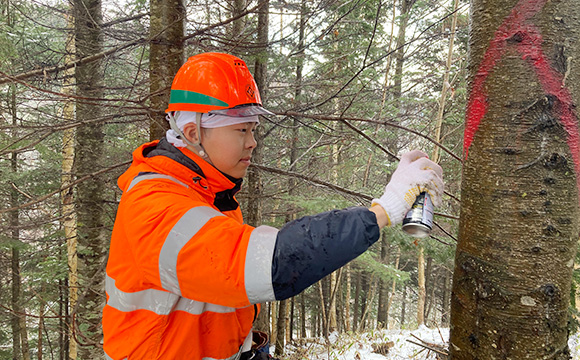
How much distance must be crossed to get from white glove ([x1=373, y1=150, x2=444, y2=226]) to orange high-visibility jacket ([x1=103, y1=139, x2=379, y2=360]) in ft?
0.47

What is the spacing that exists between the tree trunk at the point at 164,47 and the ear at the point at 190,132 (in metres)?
1.10

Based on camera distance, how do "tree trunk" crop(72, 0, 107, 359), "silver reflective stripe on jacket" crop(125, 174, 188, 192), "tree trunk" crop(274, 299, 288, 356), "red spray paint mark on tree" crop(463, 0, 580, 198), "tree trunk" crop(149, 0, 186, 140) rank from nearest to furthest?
"red spray paint mark on tree" crop(463, 0, 580, 198) → "silver reflective stripe on jacket" crop(125, 174, 188, 192) → "tree trunk" crop(149, 0, 186, 140) → "tree trunk" crop(72, 0, 107, 359) → "tree trunk" crop(274, 299, 288, 356)

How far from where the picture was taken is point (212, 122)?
5.81 feet

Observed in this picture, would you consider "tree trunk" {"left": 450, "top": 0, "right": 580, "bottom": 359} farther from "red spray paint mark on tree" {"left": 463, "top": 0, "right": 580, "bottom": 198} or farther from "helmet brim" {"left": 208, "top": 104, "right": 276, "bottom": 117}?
"helmet brim" {"left": 208, "top": 104, "right": 276, "bottom": 117}

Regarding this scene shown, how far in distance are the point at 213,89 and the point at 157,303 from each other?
110cm

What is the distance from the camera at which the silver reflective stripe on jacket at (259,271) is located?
1.20 m

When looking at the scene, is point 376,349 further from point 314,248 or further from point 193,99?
point 193,99

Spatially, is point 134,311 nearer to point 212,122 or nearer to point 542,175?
point 212,122

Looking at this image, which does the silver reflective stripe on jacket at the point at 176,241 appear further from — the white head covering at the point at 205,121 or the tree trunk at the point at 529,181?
the tree trunk at the point at 529,181

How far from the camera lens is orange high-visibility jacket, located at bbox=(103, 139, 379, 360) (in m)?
1.21

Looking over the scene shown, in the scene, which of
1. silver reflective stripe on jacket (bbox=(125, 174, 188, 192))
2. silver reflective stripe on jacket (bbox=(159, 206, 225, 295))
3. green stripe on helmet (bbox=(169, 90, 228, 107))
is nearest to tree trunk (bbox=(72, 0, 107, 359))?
green stripe on helmet (bbox=(169, 90, 228, 107))

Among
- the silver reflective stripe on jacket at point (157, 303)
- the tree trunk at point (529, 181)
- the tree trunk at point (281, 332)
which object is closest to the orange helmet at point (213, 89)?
the silver reflective stripe on jacket at point (157, 303)

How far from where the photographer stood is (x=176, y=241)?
1232 millimetres

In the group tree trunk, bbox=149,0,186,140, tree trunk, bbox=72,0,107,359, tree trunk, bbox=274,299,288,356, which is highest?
tree trunk, bbox=149,0,186,140
